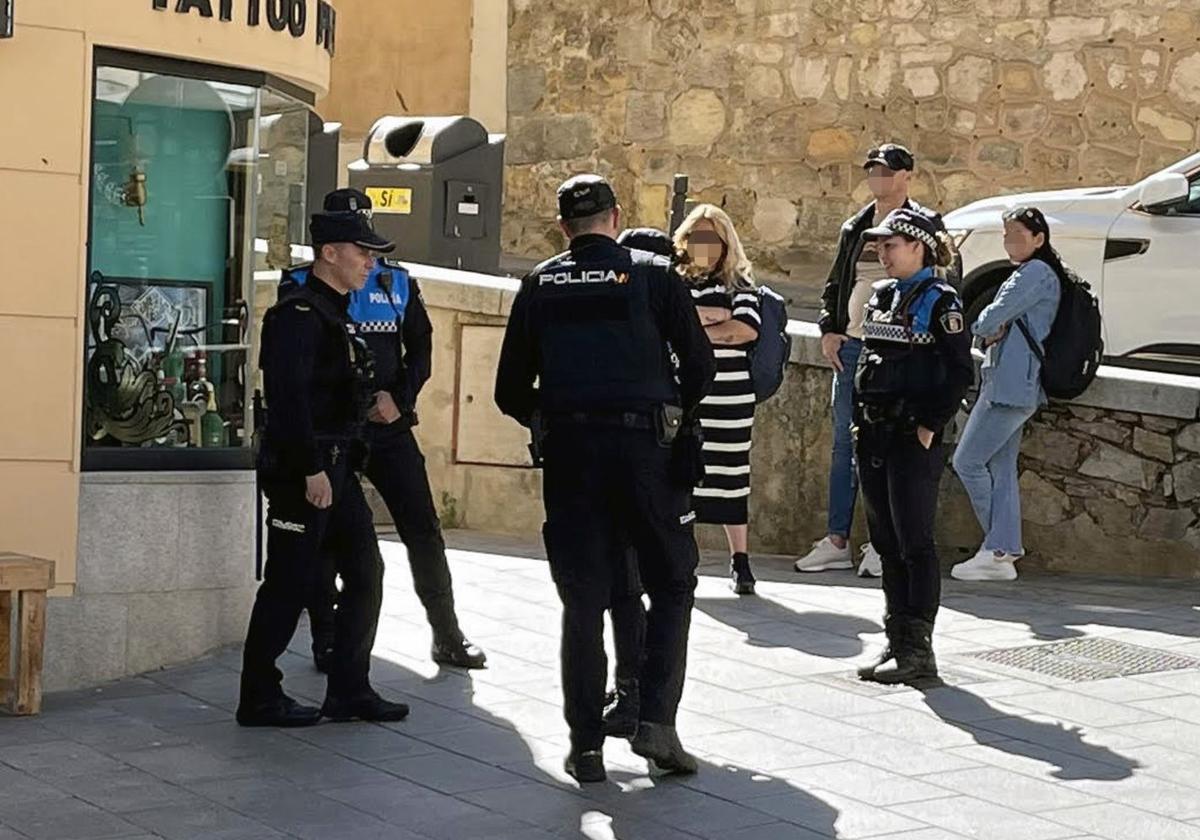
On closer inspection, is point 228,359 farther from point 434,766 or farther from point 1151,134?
point 1151,134

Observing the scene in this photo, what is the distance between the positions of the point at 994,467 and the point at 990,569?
1.56ft

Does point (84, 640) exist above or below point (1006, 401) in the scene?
below

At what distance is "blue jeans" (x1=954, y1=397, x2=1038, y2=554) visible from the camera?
1039cm

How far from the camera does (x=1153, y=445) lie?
34.4 ft

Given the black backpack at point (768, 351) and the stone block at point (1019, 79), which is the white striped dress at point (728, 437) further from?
the stone block at point (1019, 79)

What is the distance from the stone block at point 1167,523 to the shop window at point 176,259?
4274 mm

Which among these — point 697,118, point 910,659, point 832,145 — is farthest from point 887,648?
point 697,118

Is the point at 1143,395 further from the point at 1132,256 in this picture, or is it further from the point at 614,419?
the point at 614,419

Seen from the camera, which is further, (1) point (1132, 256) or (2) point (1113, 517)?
(1) point (1132, 256)

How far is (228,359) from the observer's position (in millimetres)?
8875

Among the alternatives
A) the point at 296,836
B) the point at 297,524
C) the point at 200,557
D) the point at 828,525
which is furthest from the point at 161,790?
the point at 828,525

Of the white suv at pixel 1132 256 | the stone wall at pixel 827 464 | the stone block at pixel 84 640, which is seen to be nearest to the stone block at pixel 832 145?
the white suv at pixel 1132 256

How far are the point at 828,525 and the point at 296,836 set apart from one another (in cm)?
520

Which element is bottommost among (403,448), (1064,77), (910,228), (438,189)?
(403,448)
